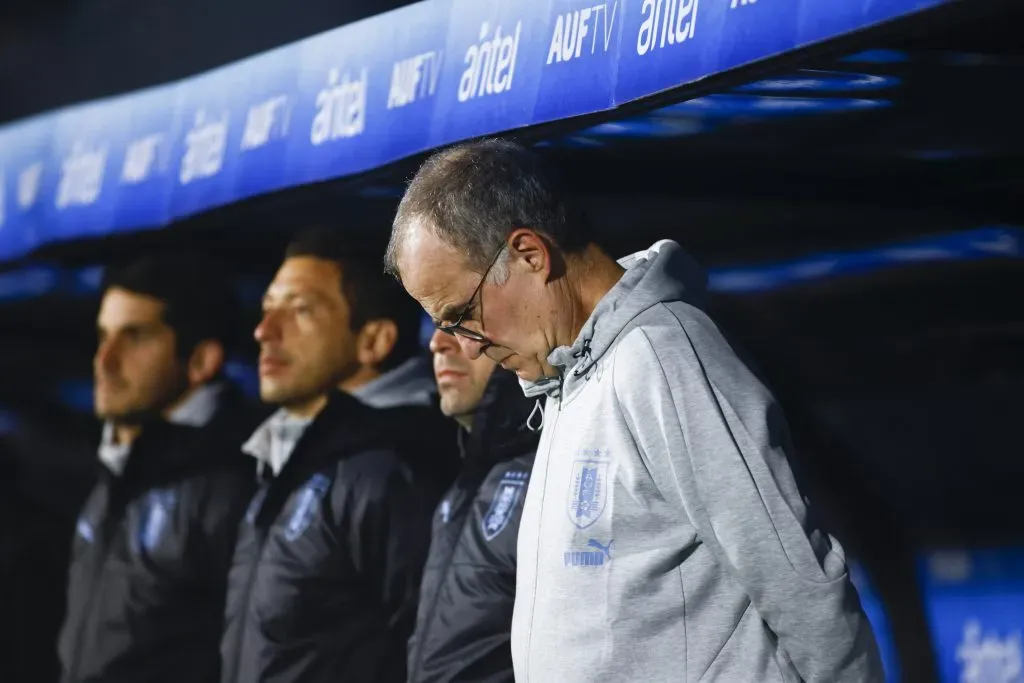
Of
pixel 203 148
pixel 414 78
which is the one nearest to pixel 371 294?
pixel 203 148

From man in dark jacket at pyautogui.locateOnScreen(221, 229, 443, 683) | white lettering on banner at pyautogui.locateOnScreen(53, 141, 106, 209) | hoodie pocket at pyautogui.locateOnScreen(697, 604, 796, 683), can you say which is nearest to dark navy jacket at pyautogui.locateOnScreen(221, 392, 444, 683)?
man in dark jacket at pyautogui.locateOnScreen(221, 229, 443, 683)

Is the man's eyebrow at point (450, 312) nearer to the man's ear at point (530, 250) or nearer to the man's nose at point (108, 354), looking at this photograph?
the man's ear at point (530, 250)

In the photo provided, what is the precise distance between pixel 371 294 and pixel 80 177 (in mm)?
1182

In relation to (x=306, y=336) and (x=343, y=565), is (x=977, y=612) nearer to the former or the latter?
(x=343, y=565)

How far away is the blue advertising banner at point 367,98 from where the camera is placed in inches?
91.5

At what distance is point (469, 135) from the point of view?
9.30ft

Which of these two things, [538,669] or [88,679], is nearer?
[538,669]

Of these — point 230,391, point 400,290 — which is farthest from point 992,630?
point 230,391

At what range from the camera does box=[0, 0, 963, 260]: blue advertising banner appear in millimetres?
2324

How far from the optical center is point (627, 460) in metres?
1.82

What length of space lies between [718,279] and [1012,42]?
1.01 m

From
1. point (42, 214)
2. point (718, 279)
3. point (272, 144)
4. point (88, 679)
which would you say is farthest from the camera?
point (42, 214)

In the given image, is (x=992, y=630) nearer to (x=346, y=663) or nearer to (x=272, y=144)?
(x=346, y=663)

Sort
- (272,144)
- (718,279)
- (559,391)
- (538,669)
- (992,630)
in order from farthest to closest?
(272,144) → (718,279) → (992,630) → (559,391) → (538,669)
